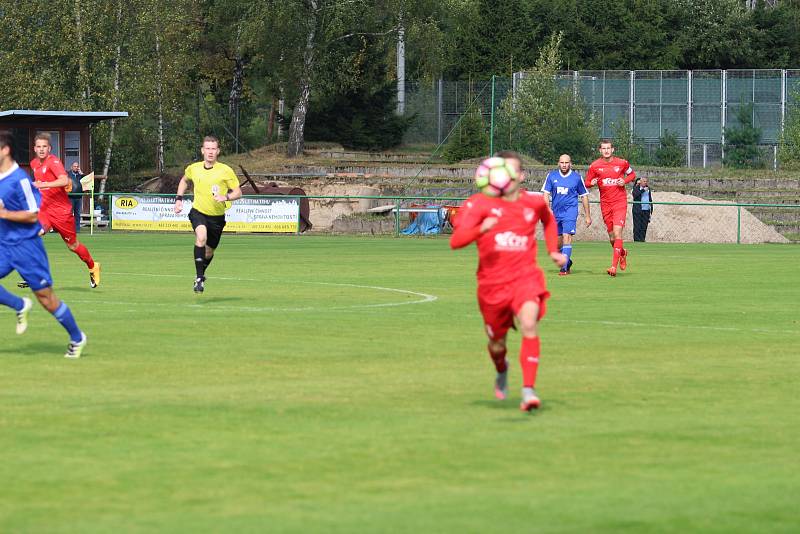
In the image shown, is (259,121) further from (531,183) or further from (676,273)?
(676,273)

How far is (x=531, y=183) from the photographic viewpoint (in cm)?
5675

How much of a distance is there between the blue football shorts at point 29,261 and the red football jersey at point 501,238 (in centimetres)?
493

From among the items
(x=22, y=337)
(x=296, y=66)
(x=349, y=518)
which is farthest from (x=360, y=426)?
(x=296, y=66)

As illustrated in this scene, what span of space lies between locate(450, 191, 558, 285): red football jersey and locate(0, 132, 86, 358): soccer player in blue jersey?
4.85 meters

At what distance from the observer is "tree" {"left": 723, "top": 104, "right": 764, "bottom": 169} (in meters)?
63.2

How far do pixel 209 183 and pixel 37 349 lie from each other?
7.36 metres

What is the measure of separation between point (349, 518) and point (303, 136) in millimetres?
63441

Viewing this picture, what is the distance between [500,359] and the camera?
11320 mm

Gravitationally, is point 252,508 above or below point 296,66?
below

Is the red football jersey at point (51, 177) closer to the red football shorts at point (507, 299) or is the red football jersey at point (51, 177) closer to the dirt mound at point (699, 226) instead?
the red football shorts at point (507, 299)

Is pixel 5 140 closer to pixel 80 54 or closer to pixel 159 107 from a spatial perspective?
pixel 80 54

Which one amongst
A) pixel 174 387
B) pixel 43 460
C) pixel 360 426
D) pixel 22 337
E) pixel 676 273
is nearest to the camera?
pixel 43 460

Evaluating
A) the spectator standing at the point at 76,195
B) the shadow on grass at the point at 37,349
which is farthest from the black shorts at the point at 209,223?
the spectator standing at the point at 76,195

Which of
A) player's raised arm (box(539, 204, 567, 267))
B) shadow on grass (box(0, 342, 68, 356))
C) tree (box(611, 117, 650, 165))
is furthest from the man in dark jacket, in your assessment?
player's raised arm (box(539, 204, 567, 267))
